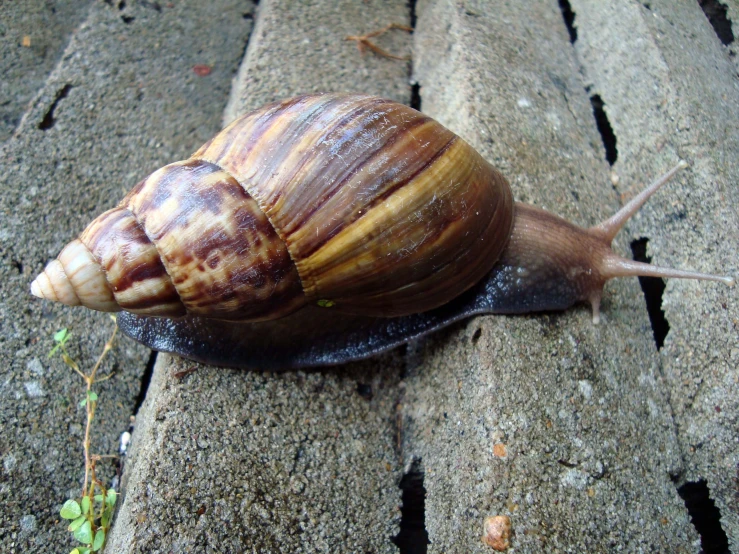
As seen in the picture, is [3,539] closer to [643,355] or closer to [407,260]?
[407,260]

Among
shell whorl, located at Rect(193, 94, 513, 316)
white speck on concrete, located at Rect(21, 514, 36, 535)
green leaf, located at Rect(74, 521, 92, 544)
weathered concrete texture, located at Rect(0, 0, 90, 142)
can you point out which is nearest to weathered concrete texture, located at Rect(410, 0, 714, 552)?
shell whorl, located at Rect(193, 94, 513, 316)

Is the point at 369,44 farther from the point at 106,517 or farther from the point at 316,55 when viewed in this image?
the point at 106,517

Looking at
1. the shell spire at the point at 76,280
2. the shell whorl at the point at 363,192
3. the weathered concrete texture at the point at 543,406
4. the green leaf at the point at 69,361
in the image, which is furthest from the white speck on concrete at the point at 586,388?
the green leaf at the point at 69,361

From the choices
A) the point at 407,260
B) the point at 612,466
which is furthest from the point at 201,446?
the point at 612,466

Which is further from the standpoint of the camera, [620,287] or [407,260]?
[620,287]

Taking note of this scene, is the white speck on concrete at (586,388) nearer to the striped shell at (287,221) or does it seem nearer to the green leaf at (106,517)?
the striped shell at (287,221)

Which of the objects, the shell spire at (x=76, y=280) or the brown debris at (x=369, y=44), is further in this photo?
Answer: the brown debris at (x=369, y=44)
